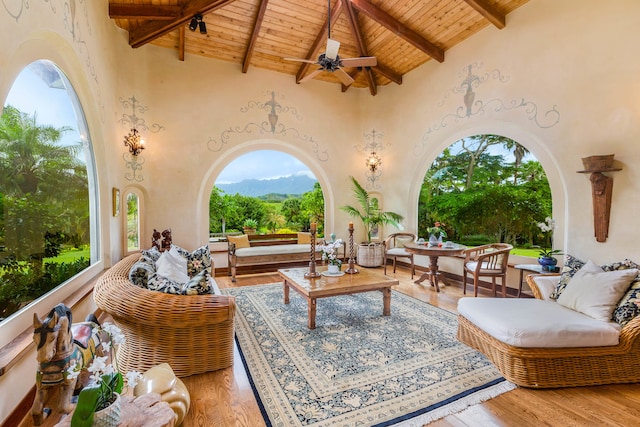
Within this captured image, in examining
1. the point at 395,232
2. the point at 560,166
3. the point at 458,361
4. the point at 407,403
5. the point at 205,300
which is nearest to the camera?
the point at 407,403

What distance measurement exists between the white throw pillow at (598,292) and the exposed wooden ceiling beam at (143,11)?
5.80m

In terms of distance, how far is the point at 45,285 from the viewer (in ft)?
7.31

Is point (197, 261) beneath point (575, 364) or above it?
above

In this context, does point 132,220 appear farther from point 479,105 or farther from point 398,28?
point 479,105

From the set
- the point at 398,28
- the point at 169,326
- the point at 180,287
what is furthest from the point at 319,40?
the point at 169,326

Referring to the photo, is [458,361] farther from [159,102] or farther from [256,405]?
[159,102]

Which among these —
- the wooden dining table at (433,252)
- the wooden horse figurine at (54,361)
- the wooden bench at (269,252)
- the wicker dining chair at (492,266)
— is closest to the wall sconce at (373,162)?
the wooden bench at (269,252)

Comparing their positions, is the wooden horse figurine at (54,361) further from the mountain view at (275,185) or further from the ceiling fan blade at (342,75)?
the mountain view at (275,185)

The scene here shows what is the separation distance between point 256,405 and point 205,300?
2.62 ft

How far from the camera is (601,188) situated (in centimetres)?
326

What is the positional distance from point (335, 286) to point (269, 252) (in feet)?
8.41

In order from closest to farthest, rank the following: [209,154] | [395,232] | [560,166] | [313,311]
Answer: [313,311] < [560,166] < [209,154] < [395,232]

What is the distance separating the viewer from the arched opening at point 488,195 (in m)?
4.59

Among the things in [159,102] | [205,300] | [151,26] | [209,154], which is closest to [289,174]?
[209,154]
